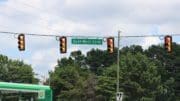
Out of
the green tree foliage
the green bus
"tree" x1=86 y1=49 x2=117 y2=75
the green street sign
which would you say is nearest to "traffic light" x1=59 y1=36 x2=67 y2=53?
the green street sign

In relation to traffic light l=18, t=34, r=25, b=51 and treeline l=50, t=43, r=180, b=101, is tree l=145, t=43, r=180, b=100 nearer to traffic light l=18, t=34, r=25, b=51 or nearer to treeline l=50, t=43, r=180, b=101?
treeline l=50, t=43, r=180, b=101

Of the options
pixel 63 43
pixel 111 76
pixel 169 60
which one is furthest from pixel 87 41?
pixel 169 60

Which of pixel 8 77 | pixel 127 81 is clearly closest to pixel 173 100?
pixel 127 81

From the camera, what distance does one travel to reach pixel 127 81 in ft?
323

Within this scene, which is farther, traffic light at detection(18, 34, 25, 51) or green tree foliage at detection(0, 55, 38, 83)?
Result: green tree foliage at detection(0, 55, 38, 83)

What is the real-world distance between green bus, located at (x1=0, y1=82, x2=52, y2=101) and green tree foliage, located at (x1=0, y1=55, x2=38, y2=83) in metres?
102

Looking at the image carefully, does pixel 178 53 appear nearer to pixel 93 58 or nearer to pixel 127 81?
pixel 93 58

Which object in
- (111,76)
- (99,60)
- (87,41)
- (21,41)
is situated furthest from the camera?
(99,60)

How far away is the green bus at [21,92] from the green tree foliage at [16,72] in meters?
102

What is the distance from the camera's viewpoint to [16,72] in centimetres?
13612

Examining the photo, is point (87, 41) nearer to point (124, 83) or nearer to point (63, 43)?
point (63, 43)

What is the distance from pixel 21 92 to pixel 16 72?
4358 inches

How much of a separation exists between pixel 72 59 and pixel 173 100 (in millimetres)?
37814

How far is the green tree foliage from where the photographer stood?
131725 mm
